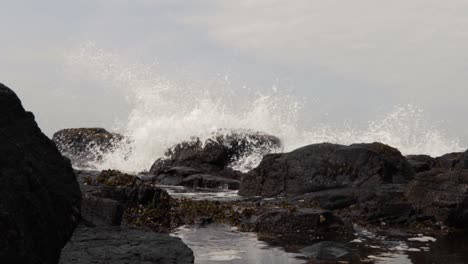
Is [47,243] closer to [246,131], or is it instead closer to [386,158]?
[386,158]

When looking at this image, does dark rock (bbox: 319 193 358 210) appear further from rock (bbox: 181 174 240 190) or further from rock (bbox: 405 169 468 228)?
rock (bbox: 181 174 240 190)

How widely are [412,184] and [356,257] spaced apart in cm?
611

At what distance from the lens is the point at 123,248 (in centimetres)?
679

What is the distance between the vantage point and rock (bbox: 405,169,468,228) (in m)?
12.8

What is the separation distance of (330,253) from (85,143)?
35.2 metres

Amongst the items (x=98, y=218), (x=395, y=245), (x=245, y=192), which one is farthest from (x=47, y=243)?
(x=245, y=192)

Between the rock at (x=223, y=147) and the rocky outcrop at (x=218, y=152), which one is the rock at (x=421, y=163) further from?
the rock at (x=223, y=147)

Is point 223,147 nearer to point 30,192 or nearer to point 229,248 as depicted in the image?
point 229,248

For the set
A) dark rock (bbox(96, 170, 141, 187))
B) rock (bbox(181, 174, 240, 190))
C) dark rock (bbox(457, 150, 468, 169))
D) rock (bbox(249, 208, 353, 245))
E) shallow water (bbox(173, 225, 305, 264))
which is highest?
dark rock (bbox(457, 150, 468, 169))

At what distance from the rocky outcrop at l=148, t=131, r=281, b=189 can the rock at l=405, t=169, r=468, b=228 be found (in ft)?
40.2

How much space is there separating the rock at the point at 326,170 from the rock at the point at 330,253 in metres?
8.42

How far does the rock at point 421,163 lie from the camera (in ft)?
73.3

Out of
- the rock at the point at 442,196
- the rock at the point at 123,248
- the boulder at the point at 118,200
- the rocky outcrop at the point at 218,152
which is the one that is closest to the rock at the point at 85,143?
the rocky outcrop at the point at 218,152

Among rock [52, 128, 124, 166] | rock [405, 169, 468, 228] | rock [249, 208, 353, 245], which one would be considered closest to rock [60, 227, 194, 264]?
rock [249, 208, 353, 245]
